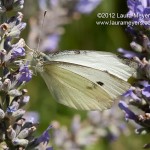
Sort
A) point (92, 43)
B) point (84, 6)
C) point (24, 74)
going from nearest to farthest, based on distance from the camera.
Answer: point (24, 74) < point (84, 6) < point (92, 43)

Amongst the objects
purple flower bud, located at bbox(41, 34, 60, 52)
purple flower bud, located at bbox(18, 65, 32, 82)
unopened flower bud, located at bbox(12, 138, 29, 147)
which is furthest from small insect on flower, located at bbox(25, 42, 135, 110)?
purple flower bud, located at bbox(41, 34, 60, 52)

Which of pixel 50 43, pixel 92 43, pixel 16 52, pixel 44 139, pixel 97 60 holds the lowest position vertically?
pixel 92 43

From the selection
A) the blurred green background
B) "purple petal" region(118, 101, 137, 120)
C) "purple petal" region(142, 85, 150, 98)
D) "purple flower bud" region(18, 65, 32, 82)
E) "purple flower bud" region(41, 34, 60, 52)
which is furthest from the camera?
the blurred green background

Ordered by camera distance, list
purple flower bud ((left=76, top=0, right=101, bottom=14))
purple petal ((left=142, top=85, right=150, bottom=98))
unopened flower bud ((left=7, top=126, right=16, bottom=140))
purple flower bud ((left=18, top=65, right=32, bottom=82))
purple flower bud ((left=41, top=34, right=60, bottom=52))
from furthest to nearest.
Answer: purple flower bud ((left=76, top=0, right=101, bottom=14)) → purple flower bud ((left=41, top=34, right=60, bottom=52)) → purple petal ((left=142, top=85, right=150, bottom=98)) → purple flower bud ((left=18, top=65, right=32, bottom=82)) → unopened flower bud ((left=7, top=126, right=16, bottom=140))

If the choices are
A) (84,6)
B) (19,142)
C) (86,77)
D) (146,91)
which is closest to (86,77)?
(86,77)

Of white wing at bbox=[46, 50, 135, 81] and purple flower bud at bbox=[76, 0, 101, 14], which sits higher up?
white wing at bbox=[46, 50, 135, 81]

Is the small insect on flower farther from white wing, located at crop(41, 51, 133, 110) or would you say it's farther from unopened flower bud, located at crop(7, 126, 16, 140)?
unopened flower bud, located at crop(7, 126, 16, 140)

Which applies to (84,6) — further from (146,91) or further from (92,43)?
(146,91)

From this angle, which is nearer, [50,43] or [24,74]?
[24,74]

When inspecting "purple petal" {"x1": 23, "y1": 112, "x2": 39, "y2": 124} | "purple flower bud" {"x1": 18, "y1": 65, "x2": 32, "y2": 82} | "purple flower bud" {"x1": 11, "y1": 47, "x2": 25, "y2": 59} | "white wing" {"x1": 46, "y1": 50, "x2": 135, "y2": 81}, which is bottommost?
"purple petal" {"x1": 23, "y1": 112, "x2": 39, "y2": 124}
